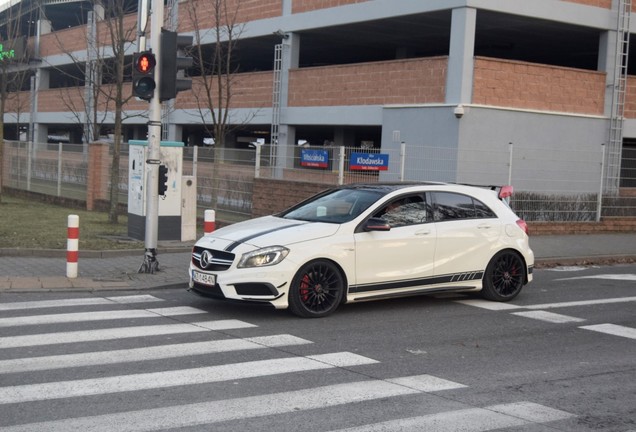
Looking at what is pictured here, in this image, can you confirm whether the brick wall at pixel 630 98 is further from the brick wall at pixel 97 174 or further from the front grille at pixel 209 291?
the front grille at pixel 209 291

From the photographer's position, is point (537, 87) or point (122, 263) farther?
Result: point (537, 87)

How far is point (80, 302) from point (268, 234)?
109 inches

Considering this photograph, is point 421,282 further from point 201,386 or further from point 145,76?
point 145,76

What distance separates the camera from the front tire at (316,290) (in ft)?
30.8

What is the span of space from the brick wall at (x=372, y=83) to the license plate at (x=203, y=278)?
42.4 ft

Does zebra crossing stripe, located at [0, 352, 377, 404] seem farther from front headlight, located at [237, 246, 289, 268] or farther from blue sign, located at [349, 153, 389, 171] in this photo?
blue sign, located at [349, 153, 389, 171]

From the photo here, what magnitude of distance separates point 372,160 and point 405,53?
12.4m

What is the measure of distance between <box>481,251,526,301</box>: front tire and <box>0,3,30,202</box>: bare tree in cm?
1847

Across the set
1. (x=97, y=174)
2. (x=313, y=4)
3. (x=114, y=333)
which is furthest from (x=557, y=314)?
(x=97, y=174)

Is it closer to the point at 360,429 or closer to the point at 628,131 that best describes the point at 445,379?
the point at 360,429

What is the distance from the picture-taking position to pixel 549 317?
10.3 meters

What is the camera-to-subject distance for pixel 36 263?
13.3m

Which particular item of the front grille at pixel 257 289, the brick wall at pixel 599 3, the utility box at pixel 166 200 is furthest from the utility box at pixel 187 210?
the brick wall at pixel 599 3

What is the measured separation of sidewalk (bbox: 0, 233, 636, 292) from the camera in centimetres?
1163
